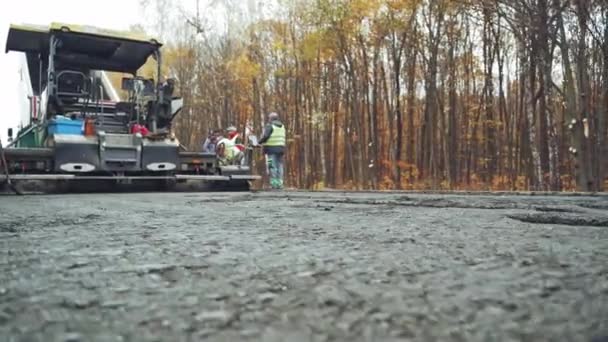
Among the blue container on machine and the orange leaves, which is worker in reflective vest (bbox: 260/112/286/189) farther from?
the orange leaves

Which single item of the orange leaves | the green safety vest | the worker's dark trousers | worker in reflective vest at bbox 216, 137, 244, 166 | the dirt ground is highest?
the orange leaves

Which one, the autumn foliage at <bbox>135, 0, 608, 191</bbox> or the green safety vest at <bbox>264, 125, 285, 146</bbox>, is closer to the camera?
the green safety vest at <bbox>264, 125, 285, 146</bbox>

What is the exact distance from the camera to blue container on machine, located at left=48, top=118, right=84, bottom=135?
7.59 metres

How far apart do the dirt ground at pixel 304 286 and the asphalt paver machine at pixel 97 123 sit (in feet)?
19.3

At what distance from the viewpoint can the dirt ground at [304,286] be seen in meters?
0.77

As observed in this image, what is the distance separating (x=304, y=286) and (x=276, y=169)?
1059cm

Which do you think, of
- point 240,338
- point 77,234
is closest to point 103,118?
point 77,234

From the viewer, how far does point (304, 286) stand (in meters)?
1.10

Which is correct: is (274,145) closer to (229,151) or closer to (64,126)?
(229,151)

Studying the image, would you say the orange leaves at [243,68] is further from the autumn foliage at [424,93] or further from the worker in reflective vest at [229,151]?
the worker in reflective vest at [229,151]

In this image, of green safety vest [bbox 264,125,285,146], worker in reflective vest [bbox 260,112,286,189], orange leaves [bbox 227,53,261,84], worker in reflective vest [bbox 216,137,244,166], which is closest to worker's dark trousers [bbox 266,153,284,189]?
worker in reflective vest [bbox 260,112,286,189]

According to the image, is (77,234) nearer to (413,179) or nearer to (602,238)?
(602,238)

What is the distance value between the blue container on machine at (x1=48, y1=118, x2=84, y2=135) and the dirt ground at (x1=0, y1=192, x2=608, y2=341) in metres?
6.00

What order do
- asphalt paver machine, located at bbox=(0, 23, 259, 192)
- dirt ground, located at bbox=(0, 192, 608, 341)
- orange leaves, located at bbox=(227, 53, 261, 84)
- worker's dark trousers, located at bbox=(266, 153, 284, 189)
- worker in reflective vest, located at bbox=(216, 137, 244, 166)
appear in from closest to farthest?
dirt ground, located at bbox=(0, 192, 608, 341), asphalt paver machine, located at bbox=(0, 23, 259, 192), worker in reflective vest, located at bbox=(216, 137, 244, 166), worker's dark trousers, located at bbox=(266, 153, 284, 189), orange leaves, located at bbox=(227, 53, 261, 84)
